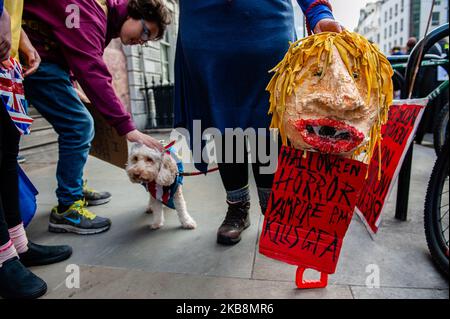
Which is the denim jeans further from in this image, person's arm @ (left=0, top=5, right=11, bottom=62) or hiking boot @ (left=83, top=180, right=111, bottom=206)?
person's arm @ (left=0, top=5, right=11, bottom=62)

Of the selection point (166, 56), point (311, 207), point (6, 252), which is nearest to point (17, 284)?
point (6, 252)

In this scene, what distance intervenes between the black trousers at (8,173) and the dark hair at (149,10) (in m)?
0.99

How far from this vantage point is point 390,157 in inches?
67.4

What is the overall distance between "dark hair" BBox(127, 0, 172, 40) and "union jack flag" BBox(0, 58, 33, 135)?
79 centimetres

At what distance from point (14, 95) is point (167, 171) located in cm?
88

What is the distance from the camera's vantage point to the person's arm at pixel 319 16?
1.04m

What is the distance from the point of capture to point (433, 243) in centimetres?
143

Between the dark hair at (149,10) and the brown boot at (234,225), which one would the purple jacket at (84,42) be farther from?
the brown boot at (234,225)

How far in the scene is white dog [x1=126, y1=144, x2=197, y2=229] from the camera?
1909 millimetres

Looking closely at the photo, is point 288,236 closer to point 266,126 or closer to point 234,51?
point 266,126

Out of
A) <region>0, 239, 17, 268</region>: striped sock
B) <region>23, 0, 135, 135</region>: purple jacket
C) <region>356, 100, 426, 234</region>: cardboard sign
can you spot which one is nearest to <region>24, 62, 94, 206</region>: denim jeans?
<region>23, 0, 135, 135</region>: purple jacket

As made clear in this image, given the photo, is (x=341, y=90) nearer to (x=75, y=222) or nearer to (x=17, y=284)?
(x=17, y=284)
